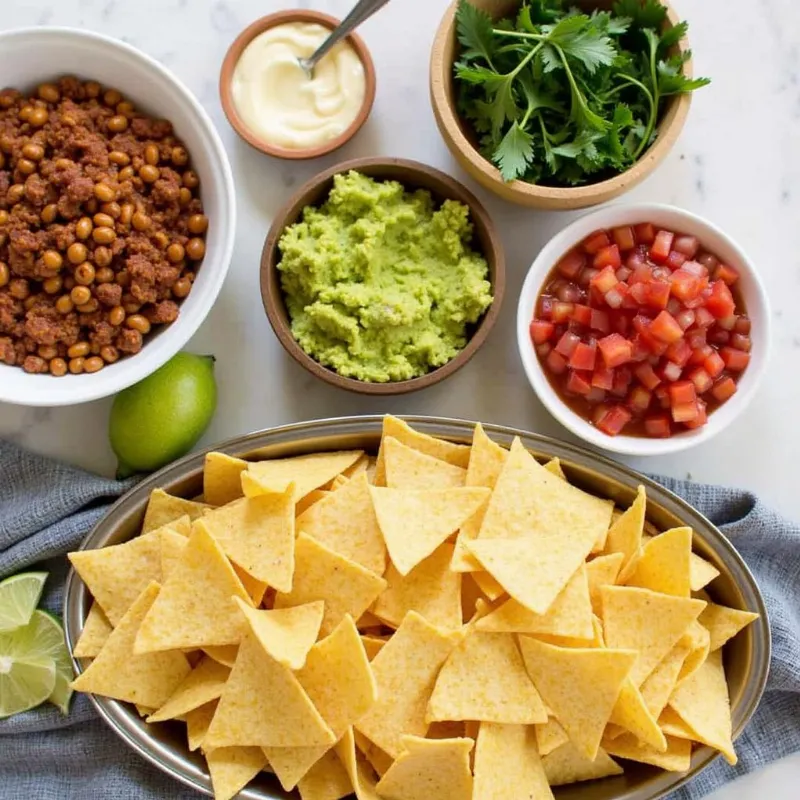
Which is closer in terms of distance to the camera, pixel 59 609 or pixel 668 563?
pixel 668 563

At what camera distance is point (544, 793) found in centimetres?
211

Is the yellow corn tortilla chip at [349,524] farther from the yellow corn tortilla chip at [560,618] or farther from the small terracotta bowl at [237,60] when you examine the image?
the small terracotta bowl at [237,60]

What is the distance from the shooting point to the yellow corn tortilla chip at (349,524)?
2.18 meters

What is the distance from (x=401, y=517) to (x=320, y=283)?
600 mm

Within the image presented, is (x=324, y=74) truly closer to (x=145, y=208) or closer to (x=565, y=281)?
(x=145, y=208)

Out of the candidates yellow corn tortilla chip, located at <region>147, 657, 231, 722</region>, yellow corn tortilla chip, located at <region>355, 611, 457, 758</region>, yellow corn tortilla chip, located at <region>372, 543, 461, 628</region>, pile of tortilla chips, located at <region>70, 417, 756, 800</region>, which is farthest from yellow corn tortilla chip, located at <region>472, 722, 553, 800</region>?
yellow corn tortilla chip, located at <region>147, 657, 231, 722</region>

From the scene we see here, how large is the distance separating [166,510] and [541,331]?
1006mm

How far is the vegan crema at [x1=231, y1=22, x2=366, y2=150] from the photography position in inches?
94.6

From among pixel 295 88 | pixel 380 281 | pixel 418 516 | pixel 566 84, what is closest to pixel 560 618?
pixel 418 516

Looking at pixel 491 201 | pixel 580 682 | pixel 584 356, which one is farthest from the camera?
pixel 491 201

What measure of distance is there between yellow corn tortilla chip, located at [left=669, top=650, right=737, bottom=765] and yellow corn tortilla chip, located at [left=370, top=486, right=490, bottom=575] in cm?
65

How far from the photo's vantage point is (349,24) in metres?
2.29

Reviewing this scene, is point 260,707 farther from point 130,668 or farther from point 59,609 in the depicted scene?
point 59,609

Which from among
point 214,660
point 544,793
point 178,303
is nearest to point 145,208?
point 178,303
